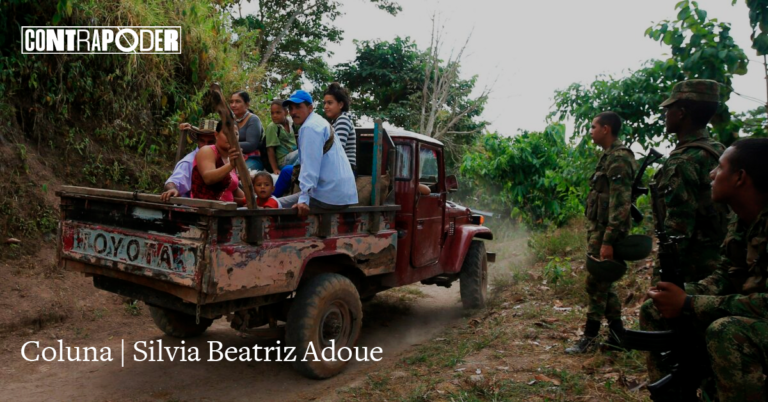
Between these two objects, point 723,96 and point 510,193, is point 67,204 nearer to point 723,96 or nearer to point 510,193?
point 723,96

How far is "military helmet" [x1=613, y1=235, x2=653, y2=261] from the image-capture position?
363cm

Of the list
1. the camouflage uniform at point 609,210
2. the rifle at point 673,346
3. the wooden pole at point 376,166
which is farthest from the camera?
the wooden pole at point 376,166

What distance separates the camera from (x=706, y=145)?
307 cm

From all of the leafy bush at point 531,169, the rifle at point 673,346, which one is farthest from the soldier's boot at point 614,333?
the leafy bush at point 531,169

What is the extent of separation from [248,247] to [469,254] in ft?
11.6

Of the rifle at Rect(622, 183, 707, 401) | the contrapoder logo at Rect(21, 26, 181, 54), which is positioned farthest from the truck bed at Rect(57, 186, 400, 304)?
the contrapoder logo at Rect(21, 26, 181, 54)

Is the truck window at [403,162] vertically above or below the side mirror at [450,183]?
above

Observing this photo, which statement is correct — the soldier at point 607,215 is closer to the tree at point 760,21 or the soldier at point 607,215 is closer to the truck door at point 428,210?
the tree at point 760,21

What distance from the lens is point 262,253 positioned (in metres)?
3.52

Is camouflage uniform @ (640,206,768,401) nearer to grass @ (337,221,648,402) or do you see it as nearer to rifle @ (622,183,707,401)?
rifle @ (622,183,707,401)

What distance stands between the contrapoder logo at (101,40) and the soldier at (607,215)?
6171 millimetres

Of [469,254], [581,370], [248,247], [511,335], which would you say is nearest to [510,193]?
[469,254]

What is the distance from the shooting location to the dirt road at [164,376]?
370cm

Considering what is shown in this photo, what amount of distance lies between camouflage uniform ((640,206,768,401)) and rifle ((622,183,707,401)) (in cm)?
9
